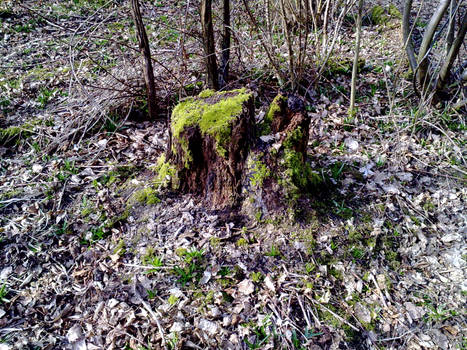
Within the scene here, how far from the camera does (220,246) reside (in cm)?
287

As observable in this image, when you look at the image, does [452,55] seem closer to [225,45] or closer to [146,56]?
[225,45]

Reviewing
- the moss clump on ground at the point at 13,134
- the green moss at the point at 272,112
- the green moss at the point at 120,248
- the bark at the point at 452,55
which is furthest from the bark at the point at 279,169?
the moss clump on ground at the point at 13,134

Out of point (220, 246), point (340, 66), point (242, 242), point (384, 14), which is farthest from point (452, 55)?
point (220, 246)

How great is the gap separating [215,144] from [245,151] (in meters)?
0.28

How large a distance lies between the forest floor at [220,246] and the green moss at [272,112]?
0.83m

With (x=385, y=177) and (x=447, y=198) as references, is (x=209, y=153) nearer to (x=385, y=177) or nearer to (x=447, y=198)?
(x=385, y=177)

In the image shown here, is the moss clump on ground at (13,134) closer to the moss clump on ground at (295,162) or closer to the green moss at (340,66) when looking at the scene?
the moss clump on ground at (295,162)

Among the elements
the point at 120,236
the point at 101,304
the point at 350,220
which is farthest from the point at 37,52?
the point at 350,220

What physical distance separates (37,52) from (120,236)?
5.51m

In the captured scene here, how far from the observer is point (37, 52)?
6.58m

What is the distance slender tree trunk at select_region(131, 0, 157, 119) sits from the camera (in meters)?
3.74

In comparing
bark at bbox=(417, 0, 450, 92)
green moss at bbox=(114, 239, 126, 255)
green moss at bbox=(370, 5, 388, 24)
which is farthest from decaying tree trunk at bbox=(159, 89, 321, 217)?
green moss at bbox=(370, 5, 388, 24)

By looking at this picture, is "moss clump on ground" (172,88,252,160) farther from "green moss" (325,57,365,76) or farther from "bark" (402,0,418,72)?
"green moss" (325,57,365,76)

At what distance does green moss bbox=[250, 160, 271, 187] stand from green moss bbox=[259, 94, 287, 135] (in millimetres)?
336
